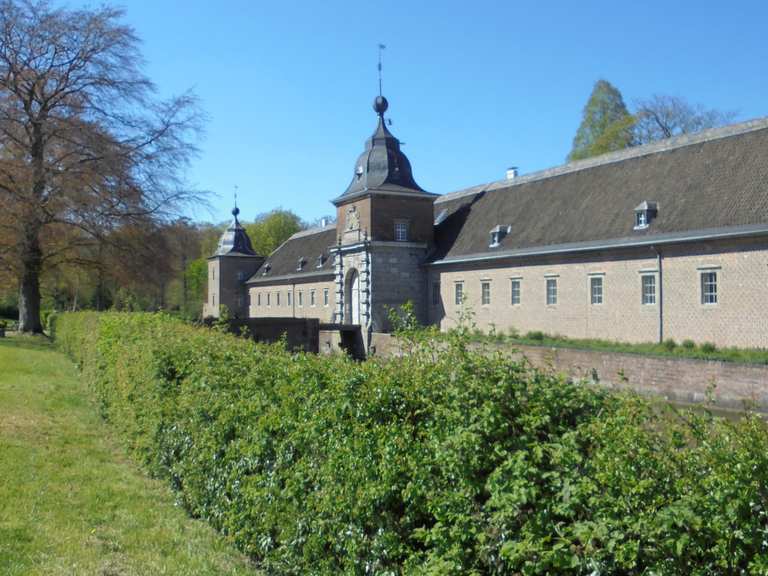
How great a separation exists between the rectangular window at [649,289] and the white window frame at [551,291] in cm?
430

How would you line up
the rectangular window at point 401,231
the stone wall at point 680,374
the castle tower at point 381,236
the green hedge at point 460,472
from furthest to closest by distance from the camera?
the rectangular window at point 401,231
the castle tower at point 381,236
the stone wall at point 680,374
the green hedge at point 460,472

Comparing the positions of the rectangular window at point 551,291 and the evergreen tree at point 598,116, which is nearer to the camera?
the rectangular window at point 551,291

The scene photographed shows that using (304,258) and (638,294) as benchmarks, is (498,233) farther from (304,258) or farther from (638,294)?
(304,258)

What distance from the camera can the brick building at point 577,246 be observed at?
885 inches

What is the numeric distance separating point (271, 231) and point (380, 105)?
152 ft

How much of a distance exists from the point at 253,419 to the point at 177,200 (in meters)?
28.2

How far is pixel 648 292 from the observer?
24.8m

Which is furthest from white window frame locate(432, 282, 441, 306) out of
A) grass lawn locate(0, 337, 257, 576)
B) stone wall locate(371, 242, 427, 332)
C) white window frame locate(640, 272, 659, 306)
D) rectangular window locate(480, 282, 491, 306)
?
grass lawn locate(0, 337, 257, 576)

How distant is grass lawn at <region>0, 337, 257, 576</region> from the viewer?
541 centimetres

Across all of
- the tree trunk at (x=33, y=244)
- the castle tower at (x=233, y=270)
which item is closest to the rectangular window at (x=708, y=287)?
the tree trunk at (x=33, y=244)

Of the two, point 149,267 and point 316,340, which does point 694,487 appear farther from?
point 316,340

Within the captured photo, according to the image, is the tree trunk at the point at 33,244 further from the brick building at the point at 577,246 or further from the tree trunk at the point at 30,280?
the brick building at the point at 577,246

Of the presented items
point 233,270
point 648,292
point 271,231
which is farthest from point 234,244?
point 648,292

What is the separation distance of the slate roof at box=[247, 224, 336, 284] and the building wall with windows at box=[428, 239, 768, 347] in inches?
576
